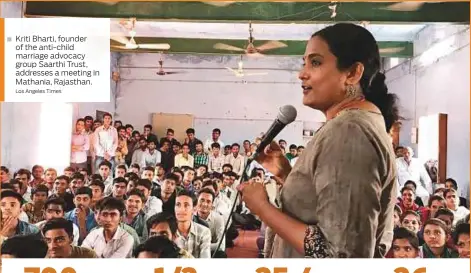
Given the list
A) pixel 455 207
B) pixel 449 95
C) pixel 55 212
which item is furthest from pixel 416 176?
pixel 55 212

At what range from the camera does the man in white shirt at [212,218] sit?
119 cm

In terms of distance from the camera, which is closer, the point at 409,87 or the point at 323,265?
the point at 323,265

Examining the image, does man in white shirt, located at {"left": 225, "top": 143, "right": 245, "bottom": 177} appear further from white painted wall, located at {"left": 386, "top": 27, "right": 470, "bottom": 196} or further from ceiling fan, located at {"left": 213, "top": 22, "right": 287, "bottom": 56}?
white painted wall, located at {"left": 386, "top": 27, "right": 470, "bottom": 196}

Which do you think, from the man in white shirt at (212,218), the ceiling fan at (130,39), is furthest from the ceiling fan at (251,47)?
the man in white shirt at (212,218)

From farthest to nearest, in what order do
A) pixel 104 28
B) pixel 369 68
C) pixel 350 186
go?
pixel 104 28
pixel 369 68
pixel 350 186

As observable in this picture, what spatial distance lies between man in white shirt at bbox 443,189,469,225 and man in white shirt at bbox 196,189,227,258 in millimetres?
529

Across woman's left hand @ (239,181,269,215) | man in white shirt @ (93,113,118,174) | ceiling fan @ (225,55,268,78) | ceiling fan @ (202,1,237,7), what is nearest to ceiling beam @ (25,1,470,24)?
ceiling fan @ (202,1,237,7)

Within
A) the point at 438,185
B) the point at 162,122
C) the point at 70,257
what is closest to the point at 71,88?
the point at 162,122

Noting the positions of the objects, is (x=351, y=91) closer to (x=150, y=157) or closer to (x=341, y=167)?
(x=341, y=167)

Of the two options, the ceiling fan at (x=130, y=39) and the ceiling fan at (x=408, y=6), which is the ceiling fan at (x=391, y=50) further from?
the ceiling fan at (x=130, y=39)

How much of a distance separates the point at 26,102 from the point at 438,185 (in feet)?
3.31

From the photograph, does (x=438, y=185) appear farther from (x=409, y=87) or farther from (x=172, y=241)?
(x=172, y=241)

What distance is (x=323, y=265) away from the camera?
3.13ft

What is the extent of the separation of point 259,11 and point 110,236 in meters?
0.66
